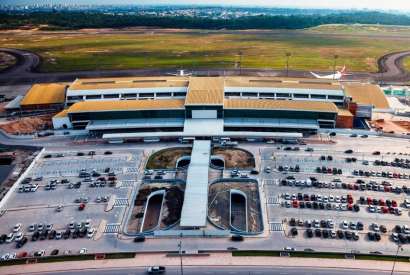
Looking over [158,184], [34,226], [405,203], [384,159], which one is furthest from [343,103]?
[34,226]

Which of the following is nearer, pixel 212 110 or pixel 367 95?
pixel 212 110

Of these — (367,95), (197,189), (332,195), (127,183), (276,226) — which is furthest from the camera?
(367,95)

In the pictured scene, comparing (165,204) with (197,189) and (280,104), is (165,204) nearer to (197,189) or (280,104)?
(197,189)

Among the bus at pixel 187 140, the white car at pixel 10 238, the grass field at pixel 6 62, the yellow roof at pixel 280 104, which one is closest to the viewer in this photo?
the white car at pixel 10 238

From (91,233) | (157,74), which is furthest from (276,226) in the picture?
(157,74)

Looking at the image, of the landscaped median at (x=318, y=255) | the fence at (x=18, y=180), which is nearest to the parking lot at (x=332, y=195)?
the landscaped median at (x=318, y=255)

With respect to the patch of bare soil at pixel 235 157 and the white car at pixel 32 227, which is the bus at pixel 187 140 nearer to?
the patch of bare soil at pixel 235 157

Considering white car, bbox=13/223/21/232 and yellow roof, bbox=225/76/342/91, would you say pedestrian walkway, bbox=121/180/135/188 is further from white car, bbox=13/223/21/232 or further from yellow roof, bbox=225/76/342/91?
yellow roof, bbox=225/76/342/91
